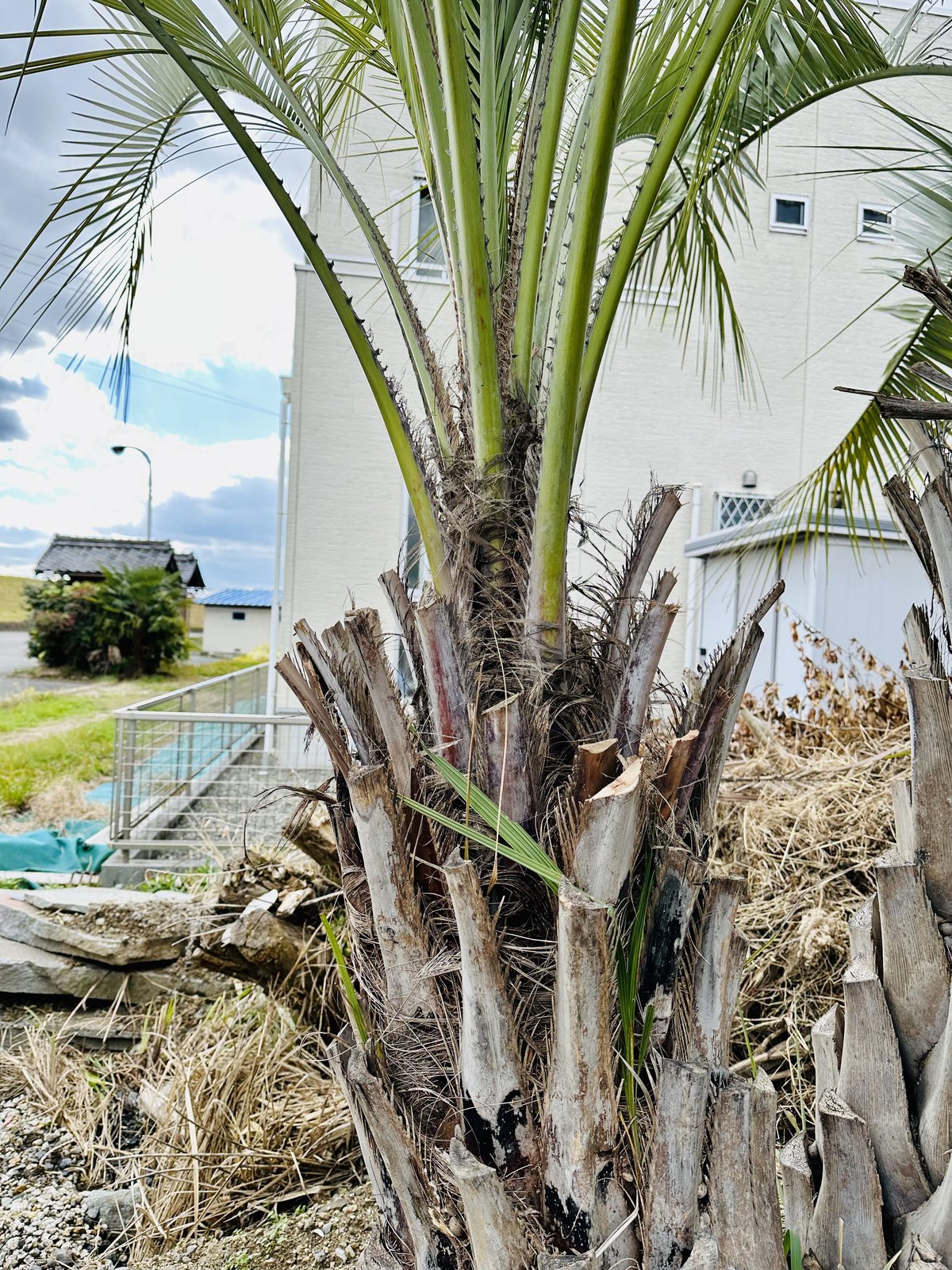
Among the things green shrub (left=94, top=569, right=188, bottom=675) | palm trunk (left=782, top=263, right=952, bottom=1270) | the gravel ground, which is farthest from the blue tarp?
green shrub (left=94, top=569, right=188, bottom=675)

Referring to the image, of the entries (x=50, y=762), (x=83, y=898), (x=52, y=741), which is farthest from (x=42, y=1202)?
(x=52, y=741)

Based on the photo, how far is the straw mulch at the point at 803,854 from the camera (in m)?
2.92

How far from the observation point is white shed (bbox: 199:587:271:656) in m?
24.4

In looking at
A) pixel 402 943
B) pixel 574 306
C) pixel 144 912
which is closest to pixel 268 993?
→ pixel 144 912

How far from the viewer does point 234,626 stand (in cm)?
2580

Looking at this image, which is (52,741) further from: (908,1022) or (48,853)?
(908,1022)

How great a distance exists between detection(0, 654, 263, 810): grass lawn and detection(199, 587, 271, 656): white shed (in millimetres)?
9862

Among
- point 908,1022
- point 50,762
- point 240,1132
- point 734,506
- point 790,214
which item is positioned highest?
point 790,214

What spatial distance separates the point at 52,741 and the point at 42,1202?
10.2 m

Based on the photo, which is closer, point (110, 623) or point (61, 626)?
point (61, 626)

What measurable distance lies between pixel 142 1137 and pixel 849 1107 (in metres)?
2.89

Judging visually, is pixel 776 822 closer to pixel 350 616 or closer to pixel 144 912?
pixel 350 616

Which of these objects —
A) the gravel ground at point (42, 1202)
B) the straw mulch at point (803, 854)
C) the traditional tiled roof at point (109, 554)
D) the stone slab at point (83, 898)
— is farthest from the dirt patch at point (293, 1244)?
the traditional tiled roof at point (109, 554)

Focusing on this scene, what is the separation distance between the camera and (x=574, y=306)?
1.35m
